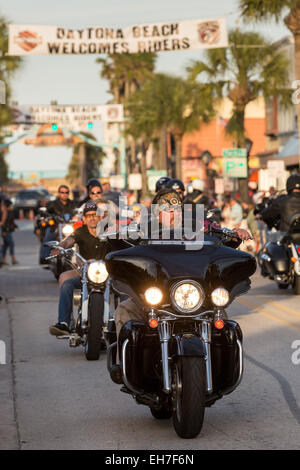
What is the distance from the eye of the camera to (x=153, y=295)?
266 inches

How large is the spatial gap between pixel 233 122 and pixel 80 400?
36.4 m

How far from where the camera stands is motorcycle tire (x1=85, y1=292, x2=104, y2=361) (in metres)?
10.3

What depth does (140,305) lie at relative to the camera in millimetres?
7059

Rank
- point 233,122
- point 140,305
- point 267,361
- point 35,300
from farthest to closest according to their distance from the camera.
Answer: point 233,122
point 35,300
point 267,361
point 140,305

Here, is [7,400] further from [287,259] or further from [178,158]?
[178,158]

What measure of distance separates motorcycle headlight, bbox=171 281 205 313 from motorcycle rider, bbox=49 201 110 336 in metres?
4.07

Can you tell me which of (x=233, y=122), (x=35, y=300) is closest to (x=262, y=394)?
(x=35, y=300)

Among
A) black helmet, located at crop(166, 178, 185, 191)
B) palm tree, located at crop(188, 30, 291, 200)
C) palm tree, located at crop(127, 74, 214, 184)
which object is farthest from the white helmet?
palm tree, located at crop(127, 74, 214, 184)

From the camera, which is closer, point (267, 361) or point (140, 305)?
point (140, 305)

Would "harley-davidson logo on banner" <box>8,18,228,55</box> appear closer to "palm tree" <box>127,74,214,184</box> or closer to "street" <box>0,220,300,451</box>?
"street" <box>0,220,300,451</box>

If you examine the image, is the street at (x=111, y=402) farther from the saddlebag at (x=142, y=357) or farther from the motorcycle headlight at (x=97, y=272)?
the motorcycle headlight at (x=97, y=272)

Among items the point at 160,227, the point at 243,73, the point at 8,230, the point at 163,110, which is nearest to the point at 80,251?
the point at 160,227

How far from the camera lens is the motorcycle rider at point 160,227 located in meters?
7.21
